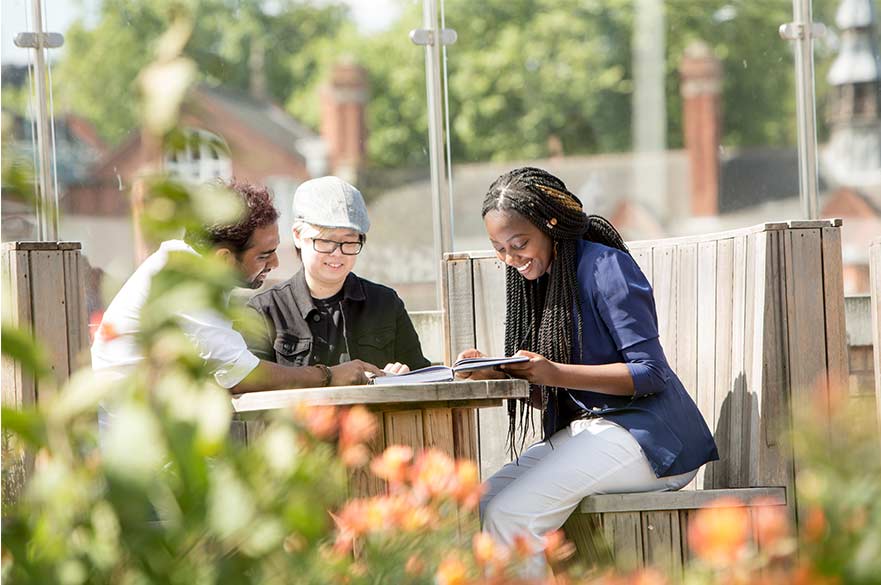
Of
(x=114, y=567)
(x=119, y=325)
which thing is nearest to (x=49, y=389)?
(x=114, y=567)

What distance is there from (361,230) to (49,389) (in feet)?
8.07

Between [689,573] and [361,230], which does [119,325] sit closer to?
[361,230]

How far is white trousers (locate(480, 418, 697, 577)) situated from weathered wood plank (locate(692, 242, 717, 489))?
1.47 ft

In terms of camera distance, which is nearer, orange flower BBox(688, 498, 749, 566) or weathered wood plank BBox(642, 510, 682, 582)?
orange flower BBox(688, 498, 749, 566)

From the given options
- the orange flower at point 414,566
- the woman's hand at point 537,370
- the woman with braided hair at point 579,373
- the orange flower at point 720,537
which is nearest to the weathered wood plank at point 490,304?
the woman with braided hair at point 579,373

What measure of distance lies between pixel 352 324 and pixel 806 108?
1.82 metres

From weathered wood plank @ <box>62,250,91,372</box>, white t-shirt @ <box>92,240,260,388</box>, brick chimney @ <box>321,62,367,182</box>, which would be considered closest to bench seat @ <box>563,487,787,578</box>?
white t-shirt @ <box>92,240,260,388</box>

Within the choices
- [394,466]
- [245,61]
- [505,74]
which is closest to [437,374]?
[394,466]

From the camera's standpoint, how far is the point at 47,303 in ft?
11.1

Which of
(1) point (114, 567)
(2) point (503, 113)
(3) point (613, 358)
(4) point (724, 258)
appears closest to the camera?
(1) point (114, 567)

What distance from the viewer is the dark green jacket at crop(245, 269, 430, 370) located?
3604 millimetres

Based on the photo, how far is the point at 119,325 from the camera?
299cm

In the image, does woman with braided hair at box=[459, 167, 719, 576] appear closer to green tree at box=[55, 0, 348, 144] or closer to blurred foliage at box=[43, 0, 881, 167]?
green tree at box=[55, 0, 348, 144]

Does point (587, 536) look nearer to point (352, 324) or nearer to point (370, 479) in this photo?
point (370, 479)
